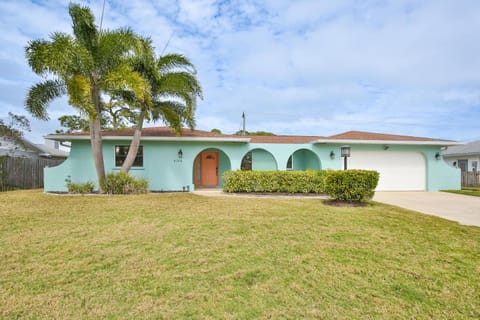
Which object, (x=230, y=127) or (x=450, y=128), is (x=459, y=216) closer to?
(x=230, y=127)

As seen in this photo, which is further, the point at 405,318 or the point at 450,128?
the point at 450,128

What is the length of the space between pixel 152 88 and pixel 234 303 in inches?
427

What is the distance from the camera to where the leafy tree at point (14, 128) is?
16234mm

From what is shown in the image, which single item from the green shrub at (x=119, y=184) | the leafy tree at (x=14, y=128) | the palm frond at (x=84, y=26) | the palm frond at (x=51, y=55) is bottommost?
the green shrub at (x=119, y=184)

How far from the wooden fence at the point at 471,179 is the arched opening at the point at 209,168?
17.7 meters

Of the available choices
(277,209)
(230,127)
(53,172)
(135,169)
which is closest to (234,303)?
(277,209)

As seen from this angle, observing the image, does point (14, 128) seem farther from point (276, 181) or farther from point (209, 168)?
point (276, 181)

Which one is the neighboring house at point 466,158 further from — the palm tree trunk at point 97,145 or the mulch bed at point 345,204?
the palm tree trunk at point 97,145

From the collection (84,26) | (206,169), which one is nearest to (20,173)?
(84,26)

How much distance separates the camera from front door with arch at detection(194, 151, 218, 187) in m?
15.0

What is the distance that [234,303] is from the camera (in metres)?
2.56

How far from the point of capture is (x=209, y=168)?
1514 cm

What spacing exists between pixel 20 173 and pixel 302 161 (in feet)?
57.5

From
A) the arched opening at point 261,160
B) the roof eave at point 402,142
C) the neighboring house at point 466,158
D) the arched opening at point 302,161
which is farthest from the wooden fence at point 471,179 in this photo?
the arched opening at point 261,160
